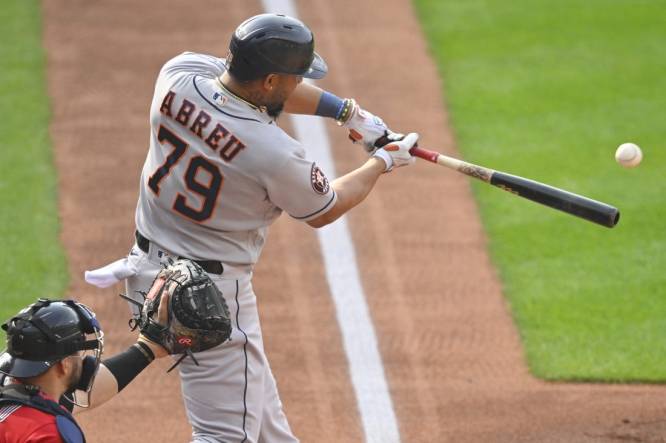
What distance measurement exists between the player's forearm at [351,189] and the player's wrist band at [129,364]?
892 mm

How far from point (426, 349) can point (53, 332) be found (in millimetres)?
3190

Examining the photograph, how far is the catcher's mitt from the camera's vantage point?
389cm

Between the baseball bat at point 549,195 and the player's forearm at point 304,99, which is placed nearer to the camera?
the baseball bat at point 549,195

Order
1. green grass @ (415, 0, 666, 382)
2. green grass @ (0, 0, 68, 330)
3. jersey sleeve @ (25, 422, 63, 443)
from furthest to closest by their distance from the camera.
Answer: green grass @ (0, 0, 68, 330)
green grass @ (415, 0, 666, 382)
jersey sleeve @ (25, 422, 63, 443)

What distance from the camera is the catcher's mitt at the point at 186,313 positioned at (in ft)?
12.8

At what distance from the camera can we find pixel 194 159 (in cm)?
425

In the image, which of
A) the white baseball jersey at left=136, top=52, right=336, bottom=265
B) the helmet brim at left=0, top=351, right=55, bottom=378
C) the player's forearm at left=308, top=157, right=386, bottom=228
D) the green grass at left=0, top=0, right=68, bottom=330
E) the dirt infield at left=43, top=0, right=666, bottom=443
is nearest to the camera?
the helmet brim at left=0, top=351, right=55, bottom=378

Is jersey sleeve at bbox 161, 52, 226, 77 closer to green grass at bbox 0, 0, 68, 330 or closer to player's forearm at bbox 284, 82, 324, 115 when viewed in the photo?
player's forearm at bbox 284, 82, 324, 115

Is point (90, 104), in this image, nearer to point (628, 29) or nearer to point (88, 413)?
point (88, 413)

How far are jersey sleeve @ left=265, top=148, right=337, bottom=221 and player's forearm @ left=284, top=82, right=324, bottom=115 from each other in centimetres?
85

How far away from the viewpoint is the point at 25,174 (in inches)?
314

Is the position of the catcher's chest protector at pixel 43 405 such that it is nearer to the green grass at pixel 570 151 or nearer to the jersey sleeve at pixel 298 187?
the jersey sleeve at pixel 298 187

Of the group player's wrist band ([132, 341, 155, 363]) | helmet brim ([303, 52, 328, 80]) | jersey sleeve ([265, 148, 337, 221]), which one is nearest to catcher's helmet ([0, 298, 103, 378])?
player's wrist band ([132, 341, 155, 363])

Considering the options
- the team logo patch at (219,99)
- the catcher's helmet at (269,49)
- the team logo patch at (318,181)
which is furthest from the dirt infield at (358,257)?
the catcher's helmet at (269,49)
